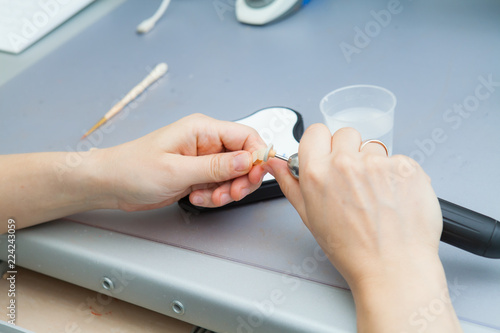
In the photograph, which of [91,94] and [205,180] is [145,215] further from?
[91,94]

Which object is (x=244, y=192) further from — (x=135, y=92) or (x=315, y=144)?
(x=135, y=92)

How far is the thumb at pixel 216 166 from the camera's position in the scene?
1.99 ft

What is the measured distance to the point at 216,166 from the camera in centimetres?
61

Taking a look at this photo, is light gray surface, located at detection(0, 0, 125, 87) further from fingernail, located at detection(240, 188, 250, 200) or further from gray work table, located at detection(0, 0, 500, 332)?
fingernail, located at detection(240, 188, 250, 200)

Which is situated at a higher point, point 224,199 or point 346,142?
point 346,142

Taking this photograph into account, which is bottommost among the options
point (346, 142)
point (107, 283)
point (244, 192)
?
point (107, 283)

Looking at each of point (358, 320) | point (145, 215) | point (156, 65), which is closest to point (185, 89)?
point (156, 65)

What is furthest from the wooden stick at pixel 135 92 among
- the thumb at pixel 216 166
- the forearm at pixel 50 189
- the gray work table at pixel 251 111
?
the thumb at pixel 216 166

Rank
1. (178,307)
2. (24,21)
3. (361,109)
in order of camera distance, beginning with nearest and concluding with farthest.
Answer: (178,307) → (361,109) → (24,21)

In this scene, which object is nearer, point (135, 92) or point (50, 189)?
point (50, 189)

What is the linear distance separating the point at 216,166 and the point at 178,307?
18 centimetres

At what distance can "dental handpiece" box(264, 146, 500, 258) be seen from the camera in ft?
1.68

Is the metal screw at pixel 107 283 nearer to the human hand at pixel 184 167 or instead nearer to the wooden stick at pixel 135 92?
the human hand at pixel 184 167

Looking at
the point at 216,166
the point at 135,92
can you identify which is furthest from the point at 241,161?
the point at 135,92
